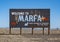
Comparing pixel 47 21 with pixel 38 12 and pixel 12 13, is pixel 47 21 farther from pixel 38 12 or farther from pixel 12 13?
pixel 12 13

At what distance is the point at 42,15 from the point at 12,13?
4.78 m

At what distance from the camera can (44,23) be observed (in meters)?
39.3

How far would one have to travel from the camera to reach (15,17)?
39.5m

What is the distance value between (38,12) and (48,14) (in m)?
1.65

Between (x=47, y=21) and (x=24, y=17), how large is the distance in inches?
146

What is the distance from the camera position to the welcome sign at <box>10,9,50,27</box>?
1534 inches

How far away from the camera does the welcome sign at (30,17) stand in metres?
39.0

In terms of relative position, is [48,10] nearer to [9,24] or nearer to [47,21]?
[47,21]

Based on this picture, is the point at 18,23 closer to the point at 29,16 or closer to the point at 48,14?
the point at 29,16

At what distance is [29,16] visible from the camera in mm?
38938

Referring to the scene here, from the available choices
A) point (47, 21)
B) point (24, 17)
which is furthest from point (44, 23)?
point (24, 17)

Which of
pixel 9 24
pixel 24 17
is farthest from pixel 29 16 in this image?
pixel 9 24

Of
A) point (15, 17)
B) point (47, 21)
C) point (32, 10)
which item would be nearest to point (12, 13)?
point (15, 17)

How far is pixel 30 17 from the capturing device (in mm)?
39062
